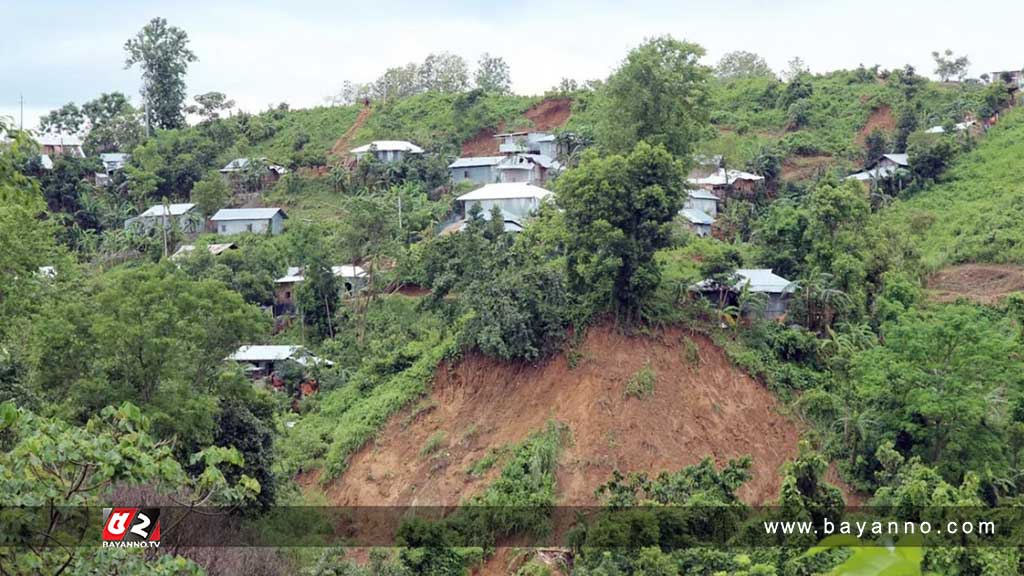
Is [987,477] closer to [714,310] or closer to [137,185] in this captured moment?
[714,310]

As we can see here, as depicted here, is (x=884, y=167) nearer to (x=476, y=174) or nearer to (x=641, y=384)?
(x=476, y=174)

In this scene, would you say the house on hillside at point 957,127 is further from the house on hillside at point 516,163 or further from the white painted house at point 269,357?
the white painted house at point 269,357

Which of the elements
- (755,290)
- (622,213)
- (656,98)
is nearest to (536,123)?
(656,98)

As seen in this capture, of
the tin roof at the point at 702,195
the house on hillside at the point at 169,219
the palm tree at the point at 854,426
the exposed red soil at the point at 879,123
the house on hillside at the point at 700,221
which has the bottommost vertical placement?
the palm tree at the point at 854,426

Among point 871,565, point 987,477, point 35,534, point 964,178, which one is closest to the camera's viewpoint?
point 871,565

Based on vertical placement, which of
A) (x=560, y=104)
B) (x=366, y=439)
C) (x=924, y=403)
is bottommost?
(x=366, y=439)

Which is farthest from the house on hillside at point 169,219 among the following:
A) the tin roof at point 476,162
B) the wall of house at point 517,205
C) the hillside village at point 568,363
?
the wall of house at point 517,205

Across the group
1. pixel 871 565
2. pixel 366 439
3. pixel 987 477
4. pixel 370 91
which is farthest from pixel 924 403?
pixel 370 91
